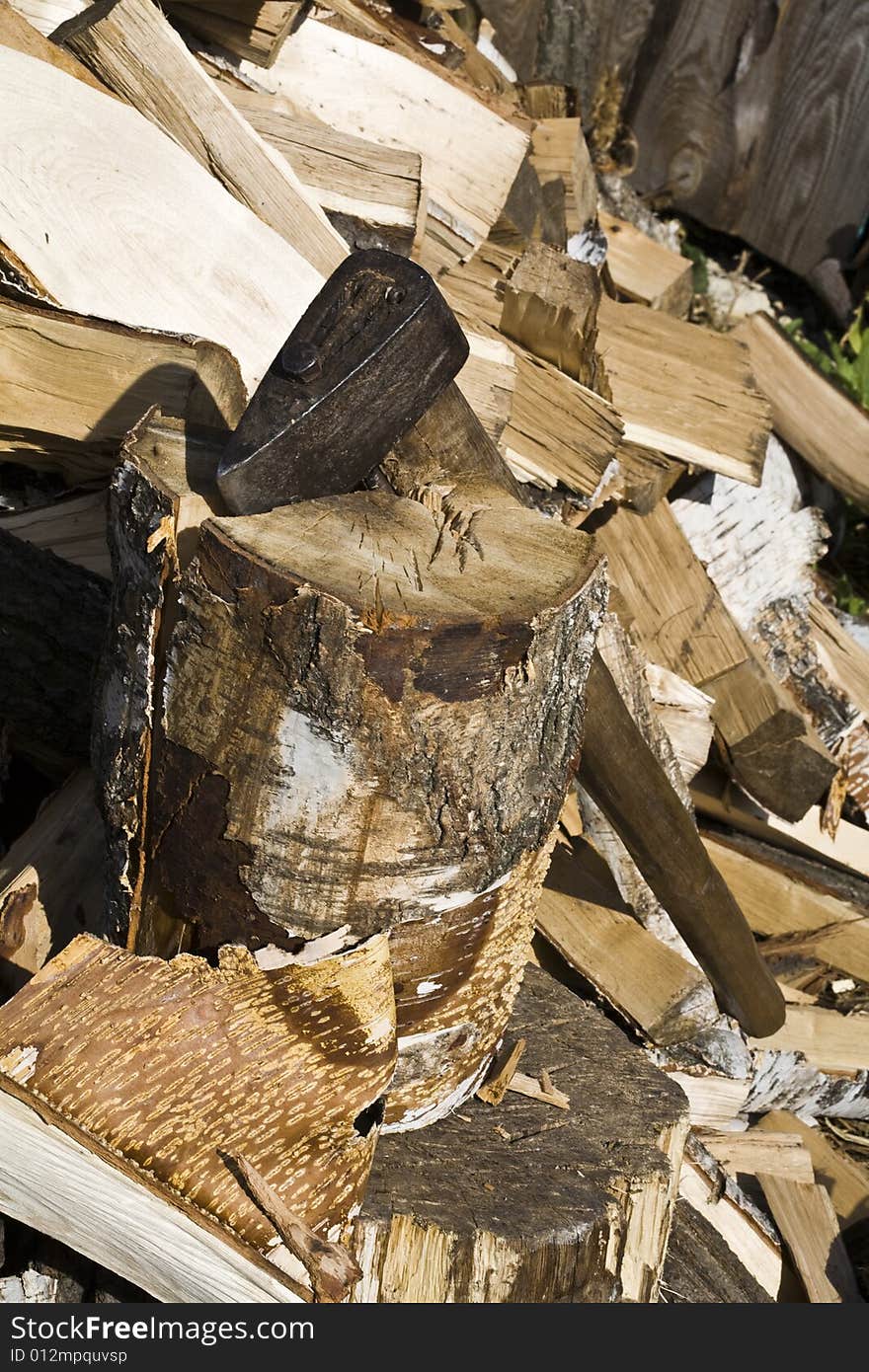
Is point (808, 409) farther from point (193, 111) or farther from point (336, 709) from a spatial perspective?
point (336, 709)

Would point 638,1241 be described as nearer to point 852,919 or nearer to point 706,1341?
point 706,1341

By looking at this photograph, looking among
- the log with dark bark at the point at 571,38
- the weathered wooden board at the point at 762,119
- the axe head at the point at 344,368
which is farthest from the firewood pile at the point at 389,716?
the weathered wooden board at the point at 762,119

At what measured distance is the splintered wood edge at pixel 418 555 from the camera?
1.65m

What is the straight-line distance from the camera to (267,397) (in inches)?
67.6

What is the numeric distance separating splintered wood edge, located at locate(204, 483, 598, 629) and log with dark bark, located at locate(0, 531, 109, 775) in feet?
2.32

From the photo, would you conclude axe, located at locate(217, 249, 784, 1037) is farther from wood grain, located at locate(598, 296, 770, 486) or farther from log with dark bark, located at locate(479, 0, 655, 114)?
log with dark bark, located at locate(479, 0, 655, 114)

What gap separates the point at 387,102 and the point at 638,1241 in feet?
9.08

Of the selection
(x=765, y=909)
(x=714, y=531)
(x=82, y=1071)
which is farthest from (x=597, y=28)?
(x=82, y=1071)

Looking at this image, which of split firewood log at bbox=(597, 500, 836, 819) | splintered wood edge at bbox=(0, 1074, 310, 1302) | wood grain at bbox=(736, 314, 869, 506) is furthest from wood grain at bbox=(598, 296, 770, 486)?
splintered wood edge at bbox=(0, 1074, 310, 1302)

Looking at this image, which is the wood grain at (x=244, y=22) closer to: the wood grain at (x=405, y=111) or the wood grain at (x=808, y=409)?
the wood grain at (x=405, y=111)

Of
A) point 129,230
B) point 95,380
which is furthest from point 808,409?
point 95,380

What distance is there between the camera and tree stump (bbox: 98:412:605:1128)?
1.66 meters

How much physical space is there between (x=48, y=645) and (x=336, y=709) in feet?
3.12

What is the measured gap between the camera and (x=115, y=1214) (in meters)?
1.83
